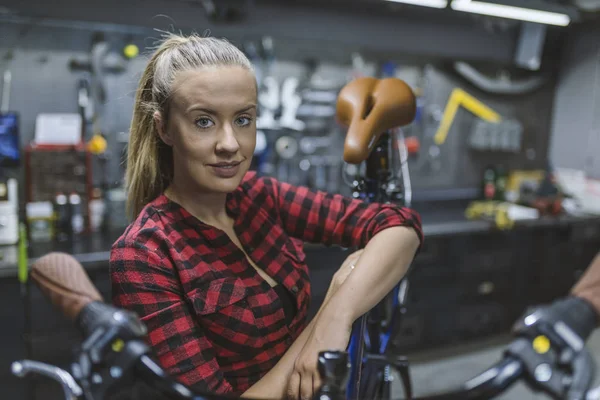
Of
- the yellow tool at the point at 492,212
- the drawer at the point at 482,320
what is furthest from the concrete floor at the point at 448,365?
the yellow tool at the point at 492,212

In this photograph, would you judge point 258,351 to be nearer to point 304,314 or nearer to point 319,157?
point 304,314

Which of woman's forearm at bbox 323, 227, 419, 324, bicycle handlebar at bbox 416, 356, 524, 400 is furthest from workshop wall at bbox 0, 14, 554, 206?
bicycle handlebar at bbox 416, 356, 524, 400

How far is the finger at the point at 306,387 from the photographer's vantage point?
74cm

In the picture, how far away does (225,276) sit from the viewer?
924mm

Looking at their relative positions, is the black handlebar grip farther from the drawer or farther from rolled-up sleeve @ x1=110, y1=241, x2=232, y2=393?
the drawer

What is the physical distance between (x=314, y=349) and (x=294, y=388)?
0.21ft

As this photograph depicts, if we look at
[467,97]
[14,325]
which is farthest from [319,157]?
[14,325]

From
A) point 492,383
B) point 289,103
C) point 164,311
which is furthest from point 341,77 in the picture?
point 492,383

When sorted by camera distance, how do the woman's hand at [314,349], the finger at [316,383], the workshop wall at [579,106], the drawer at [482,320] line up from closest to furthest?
the finger at [316,383] → the woman's hand at [314,349] → the drawer at [482,320] → the workshop wall at [579,106]

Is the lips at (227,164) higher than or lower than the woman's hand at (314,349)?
higher

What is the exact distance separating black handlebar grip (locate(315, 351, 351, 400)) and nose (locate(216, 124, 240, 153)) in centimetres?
36

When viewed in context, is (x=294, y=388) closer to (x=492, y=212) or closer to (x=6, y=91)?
(x=6, y=91)

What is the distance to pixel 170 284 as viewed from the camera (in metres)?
0.84

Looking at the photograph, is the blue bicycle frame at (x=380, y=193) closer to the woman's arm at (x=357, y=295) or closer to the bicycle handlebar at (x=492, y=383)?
the woman's arm at (x=357, y=295)
